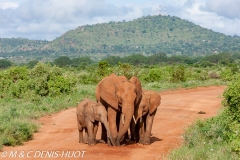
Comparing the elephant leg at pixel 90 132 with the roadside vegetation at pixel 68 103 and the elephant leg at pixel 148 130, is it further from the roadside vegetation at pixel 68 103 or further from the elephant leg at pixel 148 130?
the roadside vegetation at pixel 68 103

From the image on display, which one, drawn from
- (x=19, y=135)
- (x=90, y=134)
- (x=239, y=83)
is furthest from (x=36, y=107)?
(x=239, y=83)

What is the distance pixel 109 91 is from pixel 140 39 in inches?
7116

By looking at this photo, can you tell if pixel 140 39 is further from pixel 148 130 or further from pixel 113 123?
pixel 113 123

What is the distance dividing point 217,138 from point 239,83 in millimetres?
1394

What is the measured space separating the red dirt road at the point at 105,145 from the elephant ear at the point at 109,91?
1119mm

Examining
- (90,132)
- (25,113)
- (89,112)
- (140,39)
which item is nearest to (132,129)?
(90,132)

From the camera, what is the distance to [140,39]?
191m

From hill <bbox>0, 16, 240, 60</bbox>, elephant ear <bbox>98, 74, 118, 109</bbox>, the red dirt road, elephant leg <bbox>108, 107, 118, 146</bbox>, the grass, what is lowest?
the red dirt road

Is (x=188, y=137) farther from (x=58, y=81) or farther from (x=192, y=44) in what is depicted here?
(x=192, y=44)

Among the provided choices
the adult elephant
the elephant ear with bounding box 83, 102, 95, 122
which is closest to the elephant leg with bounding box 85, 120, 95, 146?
the elephant ear with bounding box 83, 102, 95, 122

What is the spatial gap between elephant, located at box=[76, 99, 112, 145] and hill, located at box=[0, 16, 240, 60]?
162 m

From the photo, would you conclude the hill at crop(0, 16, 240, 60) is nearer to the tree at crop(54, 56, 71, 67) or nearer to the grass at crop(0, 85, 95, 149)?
the tree at crop(54, 56, 71, 67)

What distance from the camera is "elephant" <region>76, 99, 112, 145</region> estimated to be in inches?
436

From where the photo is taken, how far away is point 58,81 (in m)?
22.8
